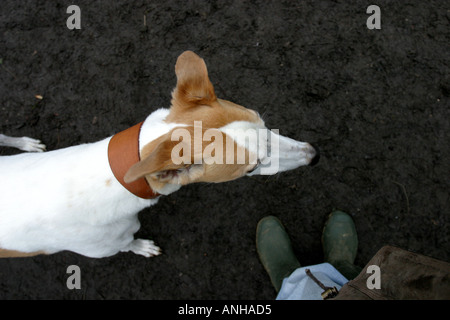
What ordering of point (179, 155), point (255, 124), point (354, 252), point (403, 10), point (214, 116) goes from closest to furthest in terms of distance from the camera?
point (179, 155), point (214, 116), point (255, 124), point (354, 252), point (403, 10)

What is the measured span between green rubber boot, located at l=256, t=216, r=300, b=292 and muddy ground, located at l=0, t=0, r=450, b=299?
0.12m

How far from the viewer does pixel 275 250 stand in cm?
280

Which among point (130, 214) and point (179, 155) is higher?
point (179, 155)

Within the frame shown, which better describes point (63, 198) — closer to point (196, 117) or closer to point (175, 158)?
point (175, 158)

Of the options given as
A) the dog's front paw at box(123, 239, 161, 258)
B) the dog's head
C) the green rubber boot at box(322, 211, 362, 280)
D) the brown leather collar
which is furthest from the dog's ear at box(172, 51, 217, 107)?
the green rubber boot at box(322, 211, 362, 280)

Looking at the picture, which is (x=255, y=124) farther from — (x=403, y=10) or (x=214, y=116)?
(x=403, y=10)

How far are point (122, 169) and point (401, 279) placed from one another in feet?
5.86

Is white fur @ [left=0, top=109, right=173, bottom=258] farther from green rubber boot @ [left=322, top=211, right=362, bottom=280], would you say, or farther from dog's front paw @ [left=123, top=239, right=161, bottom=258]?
green rubber boot @ [left=322, top=211, right=362, bottom=280]

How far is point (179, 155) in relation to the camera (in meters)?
1.62

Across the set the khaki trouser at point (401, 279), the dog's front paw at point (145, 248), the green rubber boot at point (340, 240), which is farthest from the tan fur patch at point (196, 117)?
the green rubber boot at point (340, 240)

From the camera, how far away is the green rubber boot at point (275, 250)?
9.09 feet

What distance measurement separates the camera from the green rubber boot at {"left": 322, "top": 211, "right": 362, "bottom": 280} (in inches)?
109
